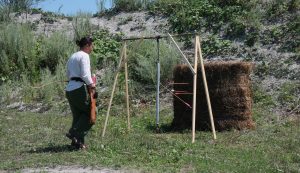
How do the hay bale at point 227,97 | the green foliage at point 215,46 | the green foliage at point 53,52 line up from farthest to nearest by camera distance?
the green foliage at point 53,52
the green foliage at point 215,46
the hay bale at point 227,97

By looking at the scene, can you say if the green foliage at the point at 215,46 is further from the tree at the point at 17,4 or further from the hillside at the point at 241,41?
the tree at the point at 17,4

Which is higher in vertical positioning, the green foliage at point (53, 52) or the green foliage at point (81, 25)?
the green foliage at point (81, 25)

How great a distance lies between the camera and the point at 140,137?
10.5 m

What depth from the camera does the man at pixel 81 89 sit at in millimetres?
9289

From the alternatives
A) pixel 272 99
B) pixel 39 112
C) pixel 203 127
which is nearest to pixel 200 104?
pixel 203 127

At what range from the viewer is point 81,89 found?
9328 millimetres

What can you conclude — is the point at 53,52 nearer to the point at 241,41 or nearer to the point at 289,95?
the point at 241,41

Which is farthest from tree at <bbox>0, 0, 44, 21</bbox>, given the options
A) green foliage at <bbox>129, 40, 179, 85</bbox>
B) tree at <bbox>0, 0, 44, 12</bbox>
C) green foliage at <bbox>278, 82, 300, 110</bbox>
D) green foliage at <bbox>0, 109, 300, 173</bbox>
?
green foliage at <bbox>278, 82, 300, 110</bbox>

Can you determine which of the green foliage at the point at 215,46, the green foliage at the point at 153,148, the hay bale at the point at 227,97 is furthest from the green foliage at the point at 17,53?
the hay bale at the point at 227,97

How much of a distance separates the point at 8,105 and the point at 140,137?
21.8 ft

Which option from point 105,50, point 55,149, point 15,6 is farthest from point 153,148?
point 15,6

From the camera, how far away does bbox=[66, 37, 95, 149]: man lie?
9289 mm

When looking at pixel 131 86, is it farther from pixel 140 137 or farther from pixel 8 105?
pixel 140 137

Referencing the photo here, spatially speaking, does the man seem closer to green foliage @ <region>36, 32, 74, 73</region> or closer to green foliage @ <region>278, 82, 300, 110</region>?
green foliage @ <region>278, 82, 300, 110</region>
